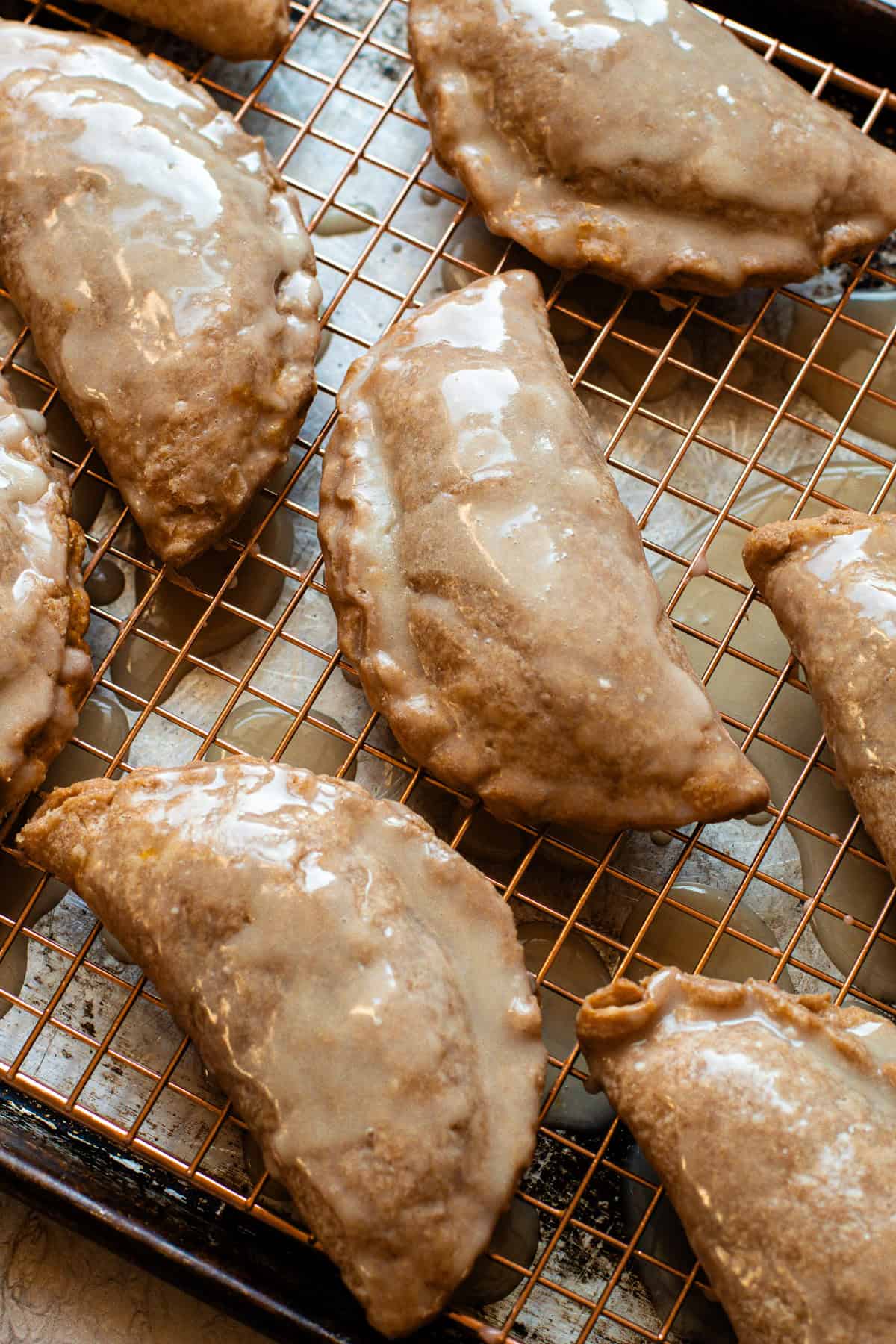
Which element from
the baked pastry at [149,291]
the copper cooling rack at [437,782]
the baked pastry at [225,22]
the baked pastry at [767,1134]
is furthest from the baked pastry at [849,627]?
the baked pastry at [225,22]

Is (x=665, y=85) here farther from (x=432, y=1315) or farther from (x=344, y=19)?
(x=432, y=1315)

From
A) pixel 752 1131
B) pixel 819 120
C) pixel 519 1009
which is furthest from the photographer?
pixel 819 120

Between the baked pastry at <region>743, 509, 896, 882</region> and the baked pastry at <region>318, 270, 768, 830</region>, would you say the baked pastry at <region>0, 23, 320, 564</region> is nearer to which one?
the baked pastry at <region>318, 270, 768, 830</region>

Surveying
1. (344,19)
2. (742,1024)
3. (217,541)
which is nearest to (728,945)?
(742,1024)

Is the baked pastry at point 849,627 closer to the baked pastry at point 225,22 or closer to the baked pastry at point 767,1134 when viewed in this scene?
the baked pastry at point 767,1134

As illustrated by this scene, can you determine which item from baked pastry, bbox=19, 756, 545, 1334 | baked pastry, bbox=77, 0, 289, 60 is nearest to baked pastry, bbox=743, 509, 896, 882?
baked pastry, bbox=19, 756, 545, 1334

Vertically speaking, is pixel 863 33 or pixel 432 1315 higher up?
pixel 863 33

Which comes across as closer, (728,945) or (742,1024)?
(742,1024)
